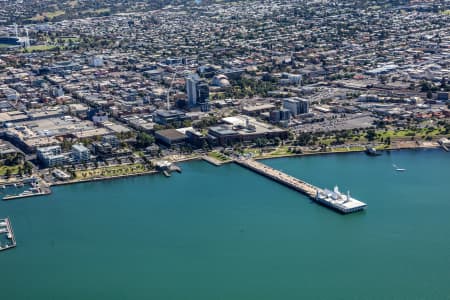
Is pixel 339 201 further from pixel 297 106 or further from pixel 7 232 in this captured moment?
pixel 297 106

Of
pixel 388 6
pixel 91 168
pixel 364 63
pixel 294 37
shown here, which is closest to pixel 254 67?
pixel 364 63

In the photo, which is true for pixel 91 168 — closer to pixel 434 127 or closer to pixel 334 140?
pixel 334 140

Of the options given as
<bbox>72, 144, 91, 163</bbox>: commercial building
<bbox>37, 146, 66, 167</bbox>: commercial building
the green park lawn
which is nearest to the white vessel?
the green park lawn

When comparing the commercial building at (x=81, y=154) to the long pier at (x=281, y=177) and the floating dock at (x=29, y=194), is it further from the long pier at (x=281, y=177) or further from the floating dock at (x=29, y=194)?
the long pier at (x=281, y=177)

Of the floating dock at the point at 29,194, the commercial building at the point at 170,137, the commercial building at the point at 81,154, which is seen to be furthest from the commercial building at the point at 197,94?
the floating dock at the point at 29,194

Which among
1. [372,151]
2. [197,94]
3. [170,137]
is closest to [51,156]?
[170,137]

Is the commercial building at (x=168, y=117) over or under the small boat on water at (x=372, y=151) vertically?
over
